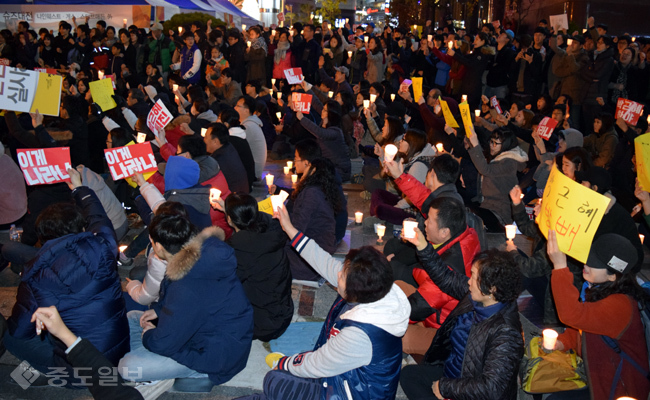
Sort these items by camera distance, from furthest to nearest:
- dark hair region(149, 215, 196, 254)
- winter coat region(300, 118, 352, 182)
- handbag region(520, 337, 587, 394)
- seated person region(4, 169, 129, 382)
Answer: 1. winter coat region(300, 118, 352, 182)
2. dark hair region(149, 215, 196, 254)
3. handbag region(520, 337, 587, 394)
4. seated person region(4, 169, 129, 382)

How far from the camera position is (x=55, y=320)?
2.99 meters

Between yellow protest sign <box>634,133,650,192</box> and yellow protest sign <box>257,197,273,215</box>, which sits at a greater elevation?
yellow protest sign <box>634,133,650,192</box>

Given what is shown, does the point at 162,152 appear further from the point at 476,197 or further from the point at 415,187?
the point at 476,197

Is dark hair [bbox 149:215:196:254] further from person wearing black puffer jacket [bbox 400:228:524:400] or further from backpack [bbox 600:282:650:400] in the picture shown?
backpack [bbox 600:282:650:400]

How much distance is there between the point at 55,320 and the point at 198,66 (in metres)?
10.3

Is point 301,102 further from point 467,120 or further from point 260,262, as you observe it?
point 260,262

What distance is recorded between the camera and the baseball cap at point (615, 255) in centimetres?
337

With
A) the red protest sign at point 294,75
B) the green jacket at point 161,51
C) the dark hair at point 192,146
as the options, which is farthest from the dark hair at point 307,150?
the green jacket at point 161,51

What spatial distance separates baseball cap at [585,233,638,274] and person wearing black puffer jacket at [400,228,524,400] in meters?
0.59

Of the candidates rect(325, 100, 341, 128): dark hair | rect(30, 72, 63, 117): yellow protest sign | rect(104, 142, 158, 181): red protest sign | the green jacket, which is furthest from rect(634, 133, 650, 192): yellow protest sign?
the green jacket

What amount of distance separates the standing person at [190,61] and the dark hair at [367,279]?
10.4m

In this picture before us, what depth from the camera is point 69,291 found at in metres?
3.49

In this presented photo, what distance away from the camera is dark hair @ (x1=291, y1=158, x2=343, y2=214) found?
5539 mm

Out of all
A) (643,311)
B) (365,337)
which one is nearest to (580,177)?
(643,311)
